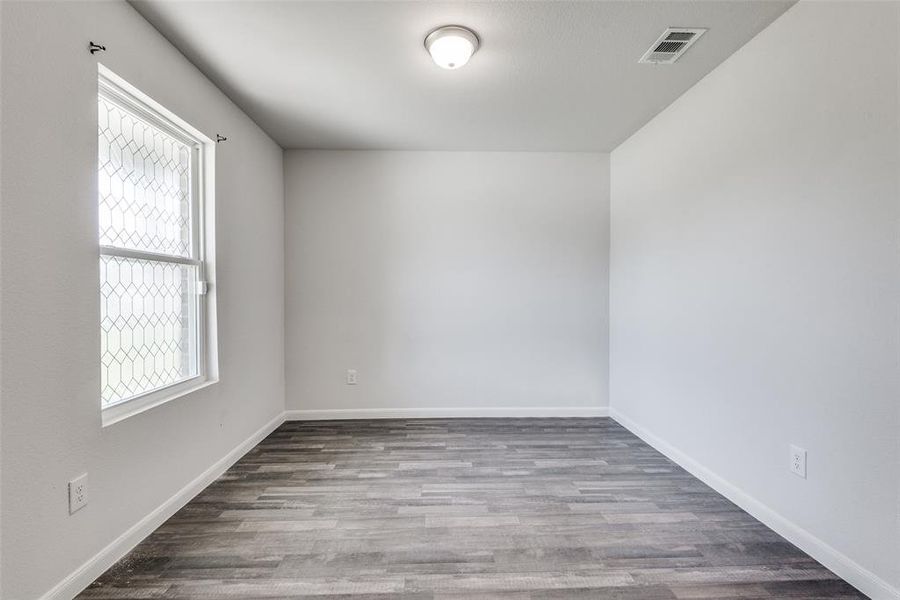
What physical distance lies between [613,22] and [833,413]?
6.42 ft

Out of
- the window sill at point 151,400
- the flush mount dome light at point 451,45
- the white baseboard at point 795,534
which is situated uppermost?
the flush mount dome light at point 451,45

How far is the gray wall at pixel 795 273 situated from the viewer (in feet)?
4.86

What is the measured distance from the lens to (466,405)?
144 inches

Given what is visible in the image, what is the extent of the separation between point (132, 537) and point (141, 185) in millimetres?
1633

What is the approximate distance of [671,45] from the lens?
2.05m

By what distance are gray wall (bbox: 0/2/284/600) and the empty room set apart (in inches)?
0.4

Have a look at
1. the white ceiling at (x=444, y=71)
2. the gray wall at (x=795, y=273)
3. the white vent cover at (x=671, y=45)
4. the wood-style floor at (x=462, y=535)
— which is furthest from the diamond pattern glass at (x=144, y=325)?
the gray wall at (x=795, y=273)

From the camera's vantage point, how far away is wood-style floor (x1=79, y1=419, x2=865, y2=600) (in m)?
1.55

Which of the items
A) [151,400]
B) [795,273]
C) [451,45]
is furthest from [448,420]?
[451,45]

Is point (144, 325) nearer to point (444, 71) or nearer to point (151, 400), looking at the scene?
point (151, 400)

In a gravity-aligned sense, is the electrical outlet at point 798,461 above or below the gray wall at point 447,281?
below

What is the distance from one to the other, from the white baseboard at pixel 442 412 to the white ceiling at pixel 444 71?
2.36 m

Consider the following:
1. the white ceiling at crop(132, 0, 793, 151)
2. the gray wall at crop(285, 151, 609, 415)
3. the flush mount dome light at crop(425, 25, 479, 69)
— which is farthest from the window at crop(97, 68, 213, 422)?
the flush mount dome light at crop(425, 25, 479, 69)

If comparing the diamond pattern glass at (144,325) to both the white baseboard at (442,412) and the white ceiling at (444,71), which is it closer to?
the white ceiling at (444,71)
